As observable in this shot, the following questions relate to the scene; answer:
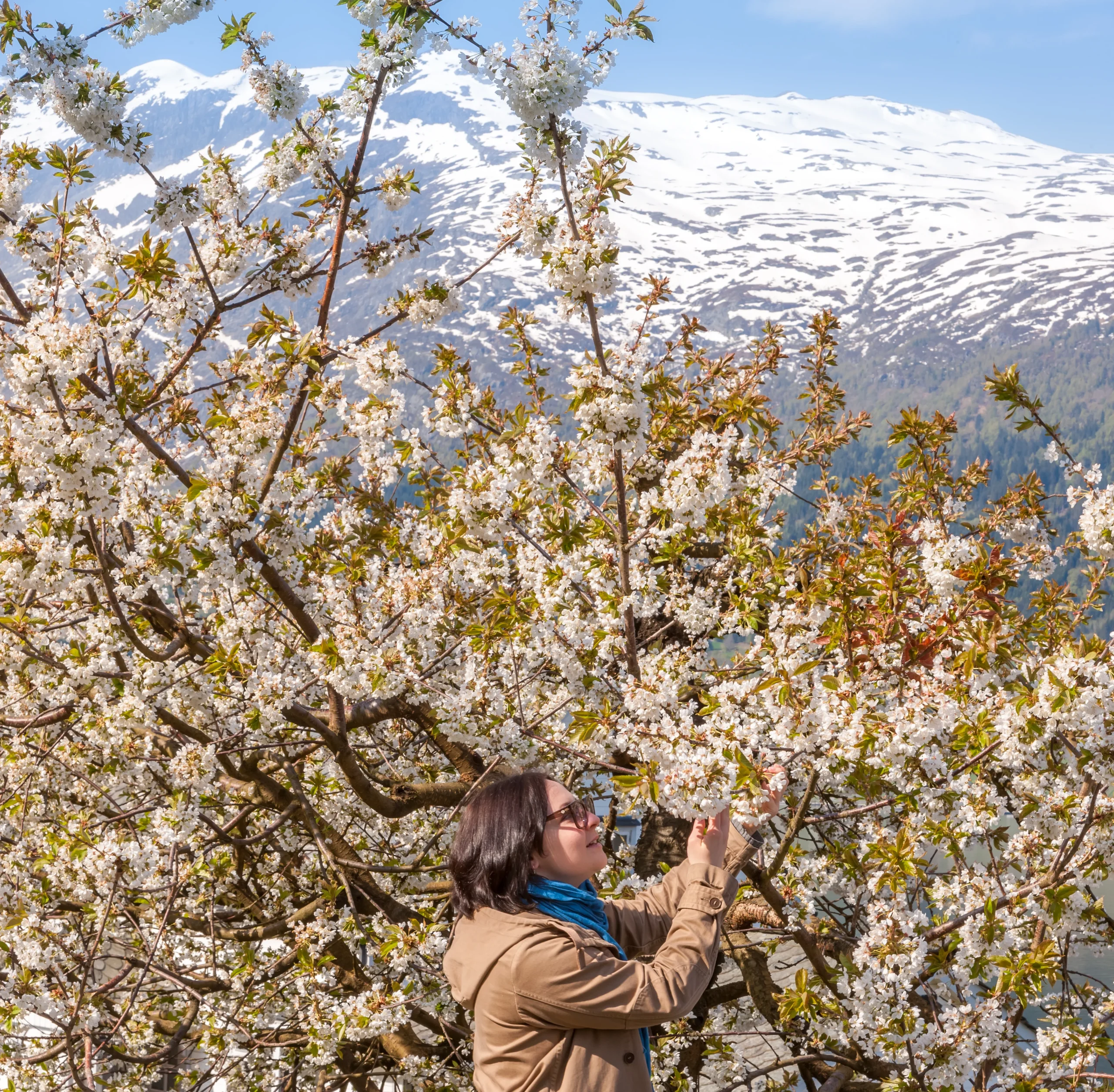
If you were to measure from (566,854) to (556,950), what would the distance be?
271mm

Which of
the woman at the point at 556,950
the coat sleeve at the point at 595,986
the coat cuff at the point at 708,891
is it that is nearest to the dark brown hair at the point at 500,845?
the woman at the point at 556,950

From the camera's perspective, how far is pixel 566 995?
1999mm

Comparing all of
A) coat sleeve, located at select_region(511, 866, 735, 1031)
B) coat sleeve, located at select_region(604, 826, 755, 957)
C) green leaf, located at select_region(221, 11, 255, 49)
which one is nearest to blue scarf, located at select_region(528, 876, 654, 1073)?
coat sleeve, located at select_region(511, 866, 735, 1031)

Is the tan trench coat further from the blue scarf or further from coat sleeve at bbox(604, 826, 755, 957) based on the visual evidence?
A: coat sleeve at bbox(604, 826, 755, 957)

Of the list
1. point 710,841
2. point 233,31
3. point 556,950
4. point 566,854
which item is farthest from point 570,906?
point 233,31

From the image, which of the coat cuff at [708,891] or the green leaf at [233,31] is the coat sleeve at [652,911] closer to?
the coat cuff at [708,891]

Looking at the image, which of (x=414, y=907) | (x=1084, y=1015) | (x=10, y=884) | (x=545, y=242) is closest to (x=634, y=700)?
(x=545, y=242)

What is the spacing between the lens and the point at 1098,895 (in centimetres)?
414

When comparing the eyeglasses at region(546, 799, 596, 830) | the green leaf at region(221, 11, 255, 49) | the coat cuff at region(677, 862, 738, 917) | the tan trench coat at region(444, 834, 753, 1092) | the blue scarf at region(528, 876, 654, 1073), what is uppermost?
the green leaf at region(221, 11, 255, 49)

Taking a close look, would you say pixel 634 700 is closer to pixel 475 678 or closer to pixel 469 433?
pixel 475 678

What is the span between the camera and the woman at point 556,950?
203 cm

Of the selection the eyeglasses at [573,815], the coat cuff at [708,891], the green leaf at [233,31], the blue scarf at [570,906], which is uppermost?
the green leaf at [233,31]

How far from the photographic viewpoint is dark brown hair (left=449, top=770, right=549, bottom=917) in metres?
2.24

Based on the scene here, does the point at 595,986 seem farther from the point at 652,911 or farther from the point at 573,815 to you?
the point at 652,911
